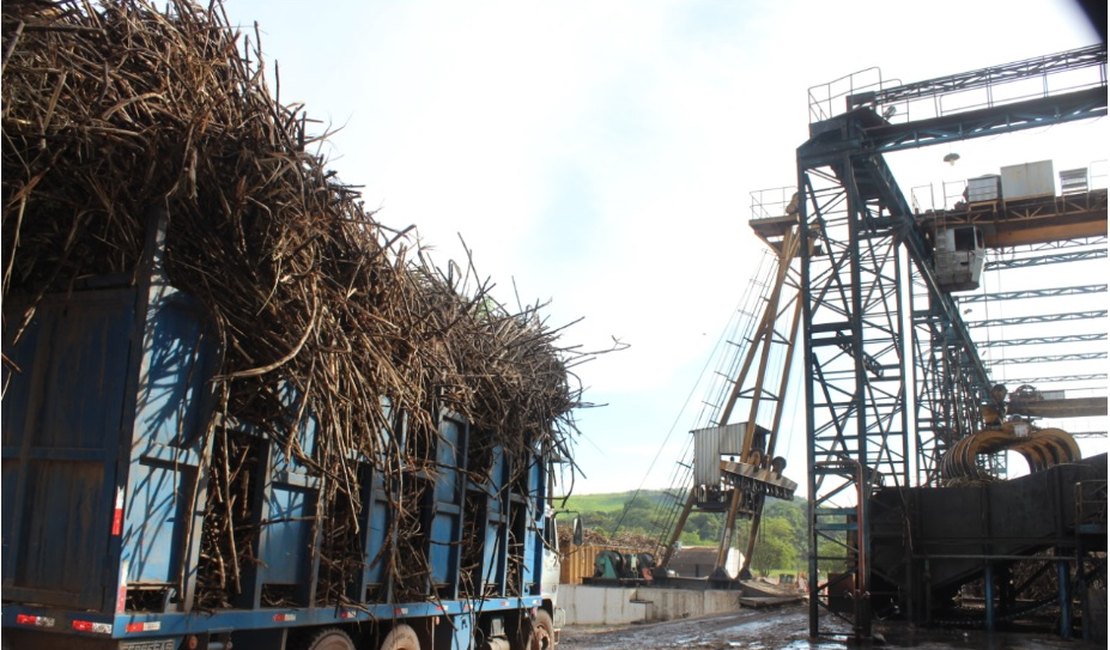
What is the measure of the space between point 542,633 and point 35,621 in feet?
22.2

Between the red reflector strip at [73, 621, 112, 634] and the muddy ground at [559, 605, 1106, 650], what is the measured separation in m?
10.6

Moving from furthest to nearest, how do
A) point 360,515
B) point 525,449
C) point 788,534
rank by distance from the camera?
1. point 788,534
2. point 525,449
3. point 360,515

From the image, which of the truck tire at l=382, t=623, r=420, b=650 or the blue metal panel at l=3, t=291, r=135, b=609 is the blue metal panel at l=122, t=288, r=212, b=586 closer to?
the blue metal panel at l=3, t=291, r=135, b=609

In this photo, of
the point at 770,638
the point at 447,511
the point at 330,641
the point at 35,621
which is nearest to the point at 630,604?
the point at 770,638

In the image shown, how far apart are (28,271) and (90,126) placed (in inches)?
46.4

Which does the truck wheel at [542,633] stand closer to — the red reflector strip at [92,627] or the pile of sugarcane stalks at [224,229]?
the pile of sugarcane stalks at [224,229]

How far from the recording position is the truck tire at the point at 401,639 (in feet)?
25.2

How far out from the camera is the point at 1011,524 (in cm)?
1789

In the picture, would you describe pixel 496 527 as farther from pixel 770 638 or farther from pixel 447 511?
pixel 770 638

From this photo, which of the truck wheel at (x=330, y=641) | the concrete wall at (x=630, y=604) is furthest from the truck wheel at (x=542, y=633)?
the concrete wall at (x=630, y=604)

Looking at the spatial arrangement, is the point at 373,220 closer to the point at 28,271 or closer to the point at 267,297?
the point at 267,297

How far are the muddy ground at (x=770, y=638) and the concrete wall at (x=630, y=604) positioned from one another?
2.66 feet

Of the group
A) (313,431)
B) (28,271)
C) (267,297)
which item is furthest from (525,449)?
(28,271)

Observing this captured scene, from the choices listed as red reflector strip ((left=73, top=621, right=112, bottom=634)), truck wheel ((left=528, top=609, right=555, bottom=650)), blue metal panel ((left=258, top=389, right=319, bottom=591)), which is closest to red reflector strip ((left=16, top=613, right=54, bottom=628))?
red reflector strip ((left=73, top=621, right=112, bottom=634))
